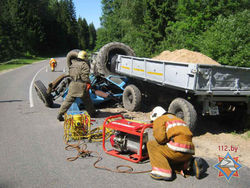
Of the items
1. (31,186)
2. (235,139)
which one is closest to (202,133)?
(235,139)

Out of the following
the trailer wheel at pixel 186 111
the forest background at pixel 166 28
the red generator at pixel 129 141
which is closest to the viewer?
the red generator at pixel 129 141

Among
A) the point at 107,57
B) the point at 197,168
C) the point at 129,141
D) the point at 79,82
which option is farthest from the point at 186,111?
the point at 107,57

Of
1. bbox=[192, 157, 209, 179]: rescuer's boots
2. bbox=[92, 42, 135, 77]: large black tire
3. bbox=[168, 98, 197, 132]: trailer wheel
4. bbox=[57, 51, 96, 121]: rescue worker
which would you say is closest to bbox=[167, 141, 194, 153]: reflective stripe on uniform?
bbox=[192, 157, 209, 179]: rescuer's boots

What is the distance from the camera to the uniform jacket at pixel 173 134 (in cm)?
392

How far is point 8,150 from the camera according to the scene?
511 centimetres

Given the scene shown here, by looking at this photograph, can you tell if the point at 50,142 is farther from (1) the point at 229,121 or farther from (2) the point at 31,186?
(1) the point at 229,121

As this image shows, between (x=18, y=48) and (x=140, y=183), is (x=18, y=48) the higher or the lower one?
the higher one

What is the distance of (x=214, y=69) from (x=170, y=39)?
1239 cm

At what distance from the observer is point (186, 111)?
6.00 metres

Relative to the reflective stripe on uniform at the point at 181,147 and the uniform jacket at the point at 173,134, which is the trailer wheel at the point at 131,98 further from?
the reflective stripe on uniform at the point at 181,147

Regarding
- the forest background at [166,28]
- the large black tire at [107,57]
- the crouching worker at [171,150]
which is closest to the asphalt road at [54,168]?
the crouching worker at [171,150]

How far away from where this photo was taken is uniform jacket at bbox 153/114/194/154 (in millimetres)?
3920

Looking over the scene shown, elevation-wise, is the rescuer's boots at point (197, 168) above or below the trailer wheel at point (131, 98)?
below

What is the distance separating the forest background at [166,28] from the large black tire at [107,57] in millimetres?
3915
